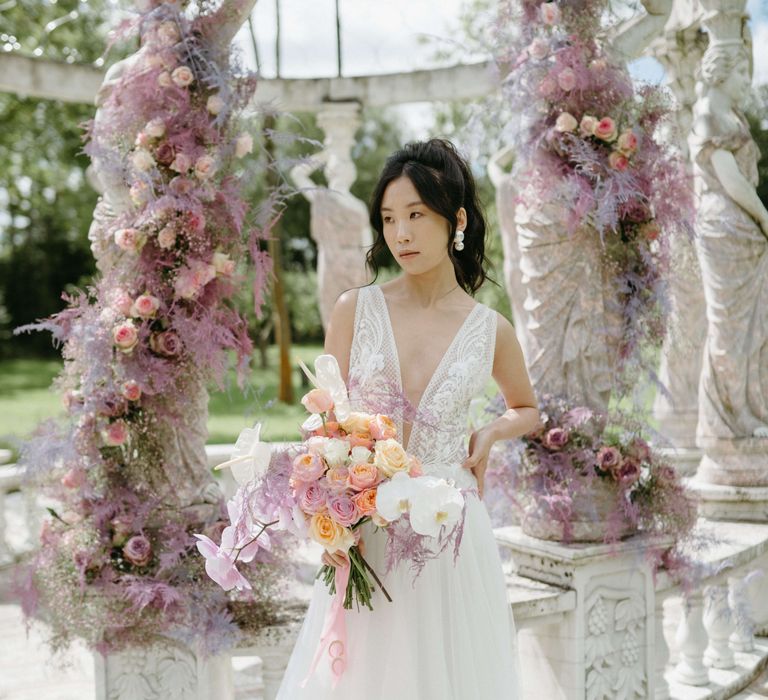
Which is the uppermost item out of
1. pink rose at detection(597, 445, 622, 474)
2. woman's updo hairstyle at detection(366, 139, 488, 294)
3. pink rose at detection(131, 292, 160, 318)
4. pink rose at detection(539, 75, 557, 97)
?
pink rose at detection(539, 75, 557, 97)

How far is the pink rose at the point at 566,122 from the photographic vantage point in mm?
3837

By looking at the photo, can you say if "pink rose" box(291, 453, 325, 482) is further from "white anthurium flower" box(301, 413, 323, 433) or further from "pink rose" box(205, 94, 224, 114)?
"pink rose" box(205, 94, 224, 114)

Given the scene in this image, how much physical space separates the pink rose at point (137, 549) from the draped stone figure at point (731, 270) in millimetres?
4117

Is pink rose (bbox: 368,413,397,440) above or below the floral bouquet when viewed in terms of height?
above

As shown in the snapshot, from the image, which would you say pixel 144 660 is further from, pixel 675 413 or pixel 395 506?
pixel 675 413

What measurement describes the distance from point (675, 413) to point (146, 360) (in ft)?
15.6

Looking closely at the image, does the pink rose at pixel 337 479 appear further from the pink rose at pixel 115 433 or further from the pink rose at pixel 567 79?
the pink rose at pixel 567 79

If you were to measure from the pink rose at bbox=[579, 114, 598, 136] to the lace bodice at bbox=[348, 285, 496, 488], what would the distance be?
1.57m

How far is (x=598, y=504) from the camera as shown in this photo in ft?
12.8

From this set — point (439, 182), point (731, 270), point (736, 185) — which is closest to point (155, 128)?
point (439, 182)

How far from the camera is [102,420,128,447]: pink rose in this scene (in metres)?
3.19

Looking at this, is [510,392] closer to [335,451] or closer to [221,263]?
[335,451]

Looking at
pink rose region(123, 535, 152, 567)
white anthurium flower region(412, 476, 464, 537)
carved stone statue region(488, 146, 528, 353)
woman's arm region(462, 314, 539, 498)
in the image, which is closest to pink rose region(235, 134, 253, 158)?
woman's arm region(462, 314, 539, 498)

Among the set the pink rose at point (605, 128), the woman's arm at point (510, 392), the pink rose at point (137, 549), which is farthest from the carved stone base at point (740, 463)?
the pink rose at point (137, 549)
